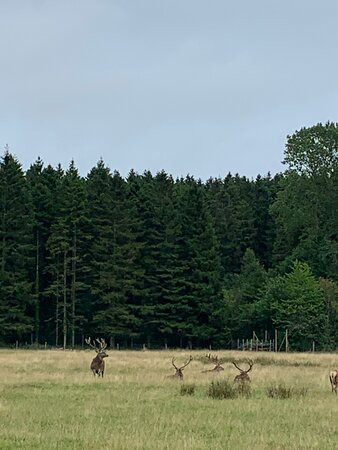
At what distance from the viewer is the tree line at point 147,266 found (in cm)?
5091

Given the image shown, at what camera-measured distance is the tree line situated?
50.9m

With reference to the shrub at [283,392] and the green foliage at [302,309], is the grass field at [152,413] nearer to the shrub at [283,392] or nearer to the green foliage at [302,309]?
the shrub at [283,392]

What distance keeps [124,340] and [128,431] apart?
4218 centimetres

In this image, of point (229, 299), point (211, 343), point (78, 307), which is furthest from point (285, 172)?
point (78, 307)

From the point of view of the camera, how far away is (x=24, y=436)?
11617mm

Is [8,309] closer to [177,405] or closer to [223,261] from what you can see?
[223,261]

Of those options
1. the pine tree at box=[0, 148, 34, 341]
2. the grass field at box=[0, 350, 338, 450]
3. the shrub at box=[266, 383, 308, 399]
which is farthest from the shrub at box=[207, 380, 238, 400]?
the pine tree at box=[0, 148, 34, 341]

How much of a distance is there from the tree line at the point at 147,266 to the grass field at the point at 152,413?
25.8 meters

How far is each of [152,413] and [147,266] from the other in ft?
130

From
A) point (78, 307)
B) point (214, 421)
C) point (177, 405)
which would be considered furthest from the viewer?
point (78, 307)

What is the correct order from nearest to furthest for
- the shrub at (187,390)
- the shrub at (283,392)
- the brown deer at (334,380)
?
the shrub at (283,392) → the shrub at (187,390) → the brown deer at (334,380)

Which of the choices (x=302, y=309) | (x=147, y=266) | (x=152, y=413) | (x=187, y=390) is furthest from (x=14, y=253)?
(x=152, y=413)

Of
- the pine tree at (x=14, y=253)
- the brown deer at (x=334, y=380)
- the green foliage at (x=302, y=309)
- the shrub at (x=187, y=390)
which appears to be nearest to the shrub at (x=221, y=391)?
the shrub at (x=187, y=390)

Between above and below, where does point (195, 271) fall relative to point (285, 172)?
below
